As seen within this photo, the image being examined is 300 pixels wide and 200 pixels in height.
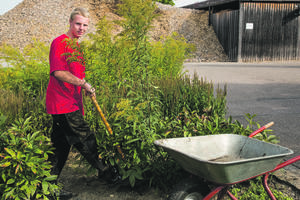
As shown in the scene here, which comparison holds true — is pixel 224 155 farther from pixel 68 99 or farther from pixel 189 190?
pixel 68 99

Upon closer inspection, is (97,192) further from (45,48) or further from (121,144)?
(45,48)

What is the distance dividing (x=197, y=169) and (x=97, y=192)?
1258 mm

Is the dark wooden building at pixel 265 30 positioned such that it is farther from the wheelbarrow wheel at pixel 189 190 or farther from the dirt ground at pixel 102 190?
the wheelbarrow wheel at pixel 189 190

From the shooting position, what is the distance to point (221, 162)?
188 centimetres

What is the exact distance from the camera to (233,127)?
3309 millimetres

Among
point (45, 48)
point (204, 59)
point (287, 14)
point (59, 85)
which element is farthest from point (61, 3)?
point (59, 85)

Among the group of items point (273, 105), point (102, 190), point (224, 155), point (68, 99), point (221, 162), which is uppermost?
point (68, 99)

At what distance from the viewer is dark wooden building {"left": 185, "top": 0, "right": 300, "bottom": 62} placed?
2217cm

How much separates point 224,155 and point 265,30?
72.5 feet

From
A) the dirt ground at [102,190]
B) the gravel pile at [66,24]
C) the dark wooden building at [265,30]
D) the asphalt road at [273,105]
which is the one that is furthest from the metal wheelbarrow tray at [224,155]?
the gravel pile at [66,24]

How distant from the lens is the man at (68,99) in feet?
8.41

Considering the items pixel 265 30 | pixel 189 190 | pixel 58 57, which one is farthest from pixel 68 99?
pixel 265 30

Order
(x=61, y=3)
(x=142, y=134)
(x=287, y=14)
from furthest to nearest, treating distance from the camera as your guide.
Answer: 1. (x=61, y=3)
2. (x=287, y=14)
3. (x=142, y=134)

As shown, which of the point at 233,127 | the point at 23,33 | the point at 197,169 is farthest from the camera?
the point at 23,33
